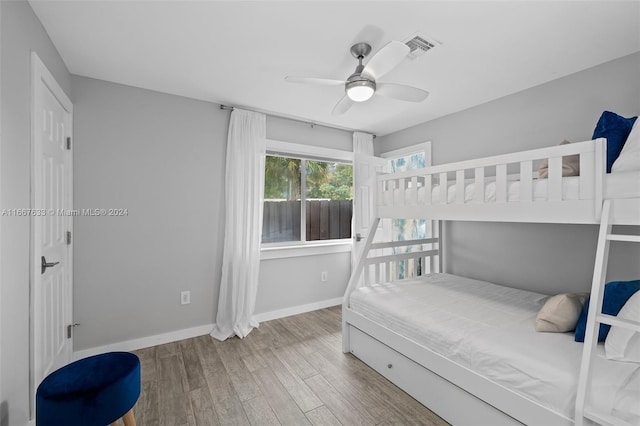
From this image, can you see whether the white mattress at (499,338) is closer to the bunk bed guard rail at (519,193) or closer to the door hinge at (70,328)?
the bunk bed guard rail at (519,193)

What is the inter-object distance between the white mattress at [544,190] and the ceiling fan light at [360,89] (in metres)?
0.89

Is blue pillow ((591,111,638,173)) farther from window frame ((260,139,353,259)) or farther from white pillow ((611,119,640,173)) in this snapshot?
window frame ((260,139,353,259))

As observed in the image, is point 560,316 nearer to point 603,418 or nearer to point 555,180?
point 603,418

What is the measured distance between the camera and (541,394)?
132cm

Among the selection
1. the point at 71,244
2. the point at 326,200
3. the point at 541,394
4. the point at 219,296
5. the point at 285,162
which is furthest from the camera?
the point at 326,200

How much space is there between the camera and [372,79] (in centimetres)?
188

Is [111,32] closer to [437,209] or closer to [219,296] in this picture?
[219,296]

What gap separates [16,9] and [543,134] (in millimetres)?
3783

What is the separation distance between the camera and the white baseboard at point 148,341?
2.46 m

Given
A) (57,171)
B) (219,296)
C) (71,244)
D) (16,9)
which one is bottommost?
(219,296)

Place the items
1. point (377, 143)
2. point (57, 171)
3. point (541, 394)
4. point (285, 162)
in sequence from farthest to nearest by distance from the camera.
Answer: point (377, 143) < point (285, 162) < point (57, 171) < point (541, 394)

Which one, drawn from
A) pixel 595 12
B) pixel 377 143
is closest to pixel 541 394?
pixel 595 12

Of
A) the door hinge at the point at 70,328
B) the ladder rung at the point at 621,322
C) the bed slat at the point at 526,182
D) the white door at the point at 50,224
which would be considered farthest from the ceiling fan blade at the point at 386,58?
the door hinge at the point at 70,328

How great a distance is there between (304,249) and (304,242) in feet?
0.49
